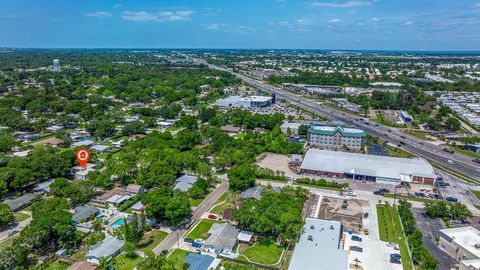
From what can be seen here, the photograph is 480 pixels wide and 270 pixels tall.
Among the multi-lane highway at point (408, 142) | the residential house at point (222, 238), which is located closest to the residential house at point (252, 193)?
the residential house at point (222, 238)

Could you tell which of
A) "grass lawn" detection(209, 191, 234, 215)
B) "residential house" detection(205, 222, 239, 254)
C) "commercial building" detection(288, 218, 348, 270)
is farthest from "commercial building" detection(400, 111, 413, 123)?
"residential house" detection(205, 222, 239, 254)

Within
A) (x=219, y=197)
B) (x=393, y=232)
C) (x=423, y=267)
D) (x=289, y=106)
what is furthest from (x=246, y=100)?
(x=423, y=267)

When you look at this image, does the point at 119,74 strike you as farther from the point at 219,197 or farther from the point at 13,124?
the point at 219,197

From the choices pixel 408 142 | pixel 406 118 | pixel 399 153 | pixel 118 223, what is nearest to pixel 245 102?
pixel 406 118

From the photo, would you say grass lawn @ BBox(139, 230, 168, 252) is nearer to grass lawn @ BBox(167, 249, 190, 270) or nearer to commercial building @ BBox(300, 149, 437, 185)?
grass lawn @ BBox(167, 249, 190, 270)

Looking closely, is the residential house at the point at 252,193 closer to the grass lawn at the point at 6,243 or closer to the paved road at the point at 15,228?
the paved road at the point at 15,228

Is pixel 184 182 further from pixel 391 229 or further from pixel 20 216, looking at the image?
pixel 391 229
